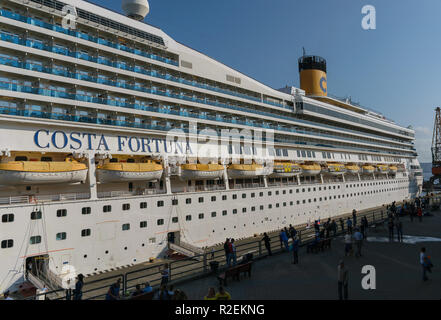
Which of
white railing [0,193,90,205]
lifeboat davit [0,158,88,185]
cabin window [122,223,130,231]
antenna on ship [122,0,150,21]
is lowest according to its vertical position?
cabin window [122,223,130,231]

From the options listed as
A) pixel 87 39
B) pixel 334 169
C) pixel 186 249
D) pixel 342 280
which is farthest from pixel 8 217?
pixel 334 169

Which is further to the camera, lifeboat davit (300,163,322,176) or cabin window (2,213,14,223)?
lifeboat davit (300,163,322,176)

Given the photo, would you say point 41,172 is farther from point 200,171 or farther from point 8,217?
point 200,171

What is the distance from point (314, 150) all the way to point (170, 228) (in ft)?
69.8

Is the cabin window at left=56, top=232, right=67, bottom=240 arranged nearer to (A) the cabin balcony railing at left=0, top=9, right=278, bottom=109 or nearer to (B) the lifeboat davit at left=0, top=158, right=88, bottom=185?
(B) the lifeboat davit at left=0, top=158, right=88, bottom=185

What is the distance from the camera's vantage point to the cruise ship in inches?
497

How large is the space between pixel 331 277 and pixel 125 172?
1143 cm

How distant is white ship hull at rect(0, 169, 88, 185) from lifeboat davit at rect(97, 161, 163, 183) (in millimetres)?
987

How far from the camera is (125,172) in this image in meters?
14.8

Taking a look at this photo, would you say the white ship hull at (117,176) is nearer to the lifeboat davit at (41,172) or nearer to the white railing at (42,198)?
the lifeboat davit at (41,172)

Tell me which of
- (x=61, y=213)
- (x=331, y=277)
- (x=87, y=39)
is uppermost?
(x=87, y=39)

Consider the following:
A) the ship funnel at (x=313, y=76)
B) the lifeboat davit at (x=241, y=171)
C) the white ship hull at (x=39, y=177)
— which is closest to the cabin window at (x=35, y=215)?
the white ship hull at (x=39, y=177)

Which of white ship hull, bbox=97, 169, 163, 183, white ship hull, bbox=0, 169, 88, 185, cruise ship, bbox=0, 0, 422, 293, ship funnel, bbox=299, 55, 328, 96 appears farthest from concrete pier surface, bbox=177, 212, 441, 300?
ship funnel, bbox=299, 55, 328, 96

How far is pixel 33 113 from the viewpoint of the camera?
13.2 meters
